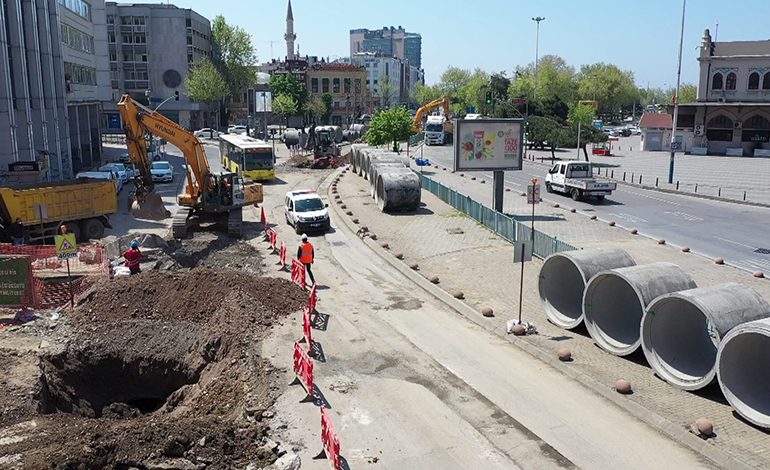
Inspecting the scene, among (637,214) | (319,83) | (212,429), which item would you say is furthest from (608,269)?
(319,83)

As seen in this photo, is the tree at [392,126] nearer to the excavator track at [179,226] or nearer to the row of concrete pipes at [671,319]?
the excavator track at [179,226]

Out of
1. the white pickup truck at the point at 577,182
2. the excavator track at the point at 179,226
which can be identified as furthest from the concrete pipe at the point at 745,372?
the white pickup truck at the point at 577,182

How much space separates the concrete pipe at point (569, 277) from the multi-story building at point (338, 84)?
11719 centimetres

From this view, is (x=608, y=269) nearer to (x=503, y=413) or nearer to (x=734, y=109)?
(x=503, y=413)

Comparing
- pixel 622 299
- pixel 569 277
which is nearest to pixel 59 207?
pixel 569 277

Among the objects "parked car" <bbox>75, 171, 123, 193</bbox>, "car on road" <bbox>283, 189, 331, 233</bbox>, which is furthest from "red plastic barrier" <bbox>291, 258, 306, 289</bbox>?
"parked car" <bbox>75, 171, 123, 193</bbox>

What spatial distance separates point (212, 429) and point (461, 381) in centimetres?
530

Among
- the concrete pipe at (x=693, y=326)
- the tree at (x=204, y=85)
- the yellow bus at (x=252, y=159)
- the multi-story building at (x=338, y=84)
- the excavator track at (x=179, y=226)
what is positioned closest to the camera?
the concrete pipe at (x=693, y=326)

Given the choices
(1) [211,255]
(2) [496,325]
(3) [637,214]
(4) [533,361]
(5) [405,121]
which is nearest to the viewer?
(4) [533,361]

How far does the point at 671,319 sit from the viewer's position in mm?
15070

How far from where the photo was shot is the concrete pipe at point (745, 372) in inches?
502

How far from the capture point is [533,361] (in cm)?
1594

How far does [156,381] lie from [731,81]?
241 feet

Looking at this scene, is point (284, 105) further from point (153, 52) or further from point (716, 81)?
point (716, 81)
